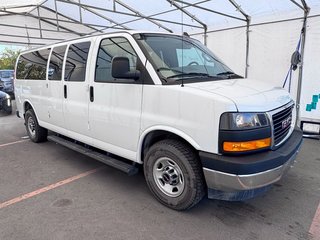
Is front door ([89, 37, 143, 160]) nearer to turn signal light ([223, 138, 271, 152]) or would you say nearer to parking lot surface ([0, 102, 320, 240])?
parking lot surface ([0, 102, 320, 240])

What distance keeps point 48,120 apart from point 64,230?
279 centimetres

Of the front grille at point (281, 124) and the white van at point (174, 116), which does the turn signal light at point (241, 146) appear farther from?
the front grille at point (281, 124)

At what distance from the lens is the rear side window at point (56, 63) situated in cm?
453

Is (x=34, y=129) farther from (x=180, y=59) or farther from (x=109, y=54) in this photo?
(x=180, y=59)

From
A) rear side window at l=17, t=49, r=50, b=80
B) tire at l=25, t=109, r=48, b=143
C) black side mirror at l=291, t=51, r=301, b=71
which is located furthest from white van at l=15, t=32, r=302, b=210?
black side mirror at l=291, t=51, r=301, b=71

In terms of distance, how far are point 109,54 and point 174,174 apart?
5.92 feet

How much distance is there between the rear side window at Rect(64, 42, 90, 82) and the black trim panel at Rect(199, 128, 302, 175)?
7.53 feet

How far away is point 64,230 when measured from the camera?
2.74 metres

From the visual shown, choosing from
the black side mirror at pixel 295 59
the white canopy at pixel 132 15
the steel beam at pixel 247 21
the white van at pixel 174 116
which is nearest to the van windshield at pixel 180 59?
the white van at pixel 174 116

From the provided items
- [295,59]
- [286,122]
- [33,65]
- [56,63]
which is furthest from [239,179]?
[295,59]

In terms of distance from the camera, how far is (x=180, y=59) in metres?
3.40

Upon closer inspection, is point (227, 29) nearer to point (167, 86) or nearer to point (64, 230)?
point (167, 86)

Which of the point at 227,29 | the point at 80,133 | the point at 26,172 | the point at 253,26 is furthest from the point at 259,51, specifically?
the point at 26,172

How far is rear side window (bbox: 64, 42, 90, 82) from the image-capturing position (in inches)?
155
